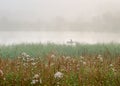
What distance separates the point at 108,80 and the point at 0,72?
11.3 ft

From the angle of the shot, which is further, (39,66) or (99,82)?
(39,66)

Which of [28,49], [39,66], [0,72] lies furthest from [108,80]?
[28,49]

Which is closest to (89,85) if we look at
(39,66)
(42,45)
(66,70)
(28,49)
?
(66,70)

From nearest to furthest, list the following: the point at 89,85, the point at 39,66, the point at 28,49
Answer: the point at 89,85 < the point at 39,66 < the point at 28,49

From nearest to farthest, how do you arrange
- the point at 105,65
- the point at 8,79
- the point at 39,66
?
the point at 8,79
the point at 39,66
the point at 105,65

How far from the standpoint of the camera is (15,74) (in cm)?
1184

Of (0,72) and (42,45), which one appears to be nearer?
(0,72)

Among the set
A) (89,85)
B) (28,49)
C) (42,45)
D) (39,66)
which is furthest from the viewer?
(42,45)

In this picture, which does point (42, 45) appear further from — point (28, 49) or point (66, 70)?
point (66, 70)

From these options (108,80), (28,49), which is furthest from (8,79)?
(28,49)

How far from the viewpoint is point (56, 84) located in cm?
1097

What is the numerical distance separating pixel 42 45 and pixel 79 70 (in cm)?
1661

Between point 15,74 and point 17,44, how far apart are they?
18781 millimetres

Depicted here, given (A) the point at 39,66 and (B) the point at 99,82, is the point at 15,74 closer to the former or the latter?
(A) the point at 39,66
